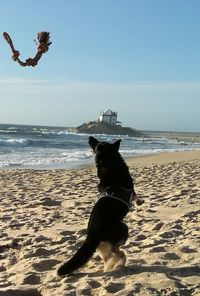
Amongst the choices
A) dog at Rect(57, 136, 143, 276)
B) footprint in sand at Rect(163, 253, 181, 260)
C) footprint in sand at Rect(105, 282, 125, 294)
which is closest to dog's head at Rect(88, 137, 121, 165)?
dog at Rect(57, 136, 143, 276)

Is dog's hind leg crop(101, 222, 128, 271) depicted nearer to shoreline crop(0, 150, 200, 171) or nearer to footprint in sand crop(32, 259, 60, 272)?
footprint in sand crop(32, 259, 60, 272)

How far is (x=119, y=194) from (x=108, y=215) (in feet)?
0.88

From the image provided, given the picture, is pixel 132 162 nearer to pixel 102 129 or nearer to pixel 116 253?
pixel 116 253

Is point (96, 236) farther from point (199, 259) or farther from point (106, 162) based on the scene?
point (199, 259)

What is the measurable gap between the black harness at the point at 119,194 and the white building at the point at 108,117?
90933 mm

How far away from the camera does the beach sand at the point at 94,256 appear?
4109mm

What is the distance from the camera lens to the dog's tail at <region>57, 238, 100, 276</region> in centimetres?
440

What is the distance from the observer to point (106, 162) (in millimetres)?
4855

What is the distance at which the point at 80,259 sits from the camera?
444 centimetres

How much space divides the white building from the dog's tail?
3594 inches

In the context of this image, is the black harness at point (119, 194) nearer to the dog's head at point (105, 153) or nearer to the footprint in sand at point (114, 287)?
the dog's head at point (105, 153)

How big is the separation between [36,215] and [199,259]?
12.9ft

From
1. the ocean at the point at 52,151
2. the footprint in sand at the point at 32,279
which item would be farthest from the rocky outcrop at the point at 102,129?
the footprint in sand at the point at 32,279

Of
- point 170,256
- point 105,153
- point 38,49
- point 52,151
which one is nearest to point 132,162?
point 52,151
